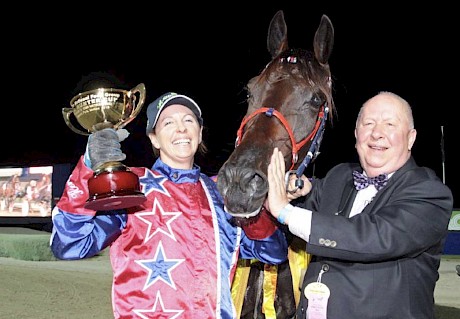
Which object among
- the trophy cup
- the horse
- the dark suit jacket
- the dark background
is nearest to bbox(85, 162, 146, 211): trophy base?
the trophy cup

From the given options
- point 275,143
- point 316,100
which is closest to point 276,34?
point 316,100

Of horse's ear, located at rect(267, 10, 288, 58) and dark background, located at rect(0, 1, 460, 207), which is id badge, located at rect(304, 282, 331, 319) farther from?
dark background, located at rect(0, 1, 460, 207)

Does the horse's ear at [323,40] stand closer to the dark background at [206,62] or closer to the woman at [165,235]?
the woman at [165,235]

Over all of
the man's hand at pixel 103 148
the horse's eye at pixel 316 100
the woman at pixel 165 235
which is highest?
the horse's eye at pixel 316 100

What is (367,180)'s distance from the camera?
1.91 metres

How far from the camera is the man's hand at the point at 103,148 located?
1755mm

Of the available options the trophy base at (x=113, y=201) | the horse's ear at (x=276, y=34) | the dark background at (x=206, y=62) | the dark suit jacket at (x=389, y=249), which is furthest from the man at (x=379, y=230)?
the dark background at (x=206, y=62)

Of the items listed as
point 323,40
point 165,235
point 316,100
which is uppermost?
point 323,40

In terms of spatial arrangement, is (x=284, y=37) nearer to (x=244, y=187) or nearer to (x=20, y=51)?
(x=244, y=187)

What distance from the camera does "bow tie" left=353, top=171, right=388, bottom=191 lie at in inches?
73.0

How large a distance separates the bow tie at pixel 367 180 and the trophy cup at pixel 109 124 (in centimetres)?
84

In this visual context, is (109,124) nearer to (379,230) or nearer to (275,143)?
(275,143)

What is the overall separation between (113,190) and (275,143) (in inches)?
27.3

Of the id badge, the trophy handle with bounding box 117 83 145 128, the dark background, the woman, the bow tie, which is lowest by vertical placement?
the id badge
